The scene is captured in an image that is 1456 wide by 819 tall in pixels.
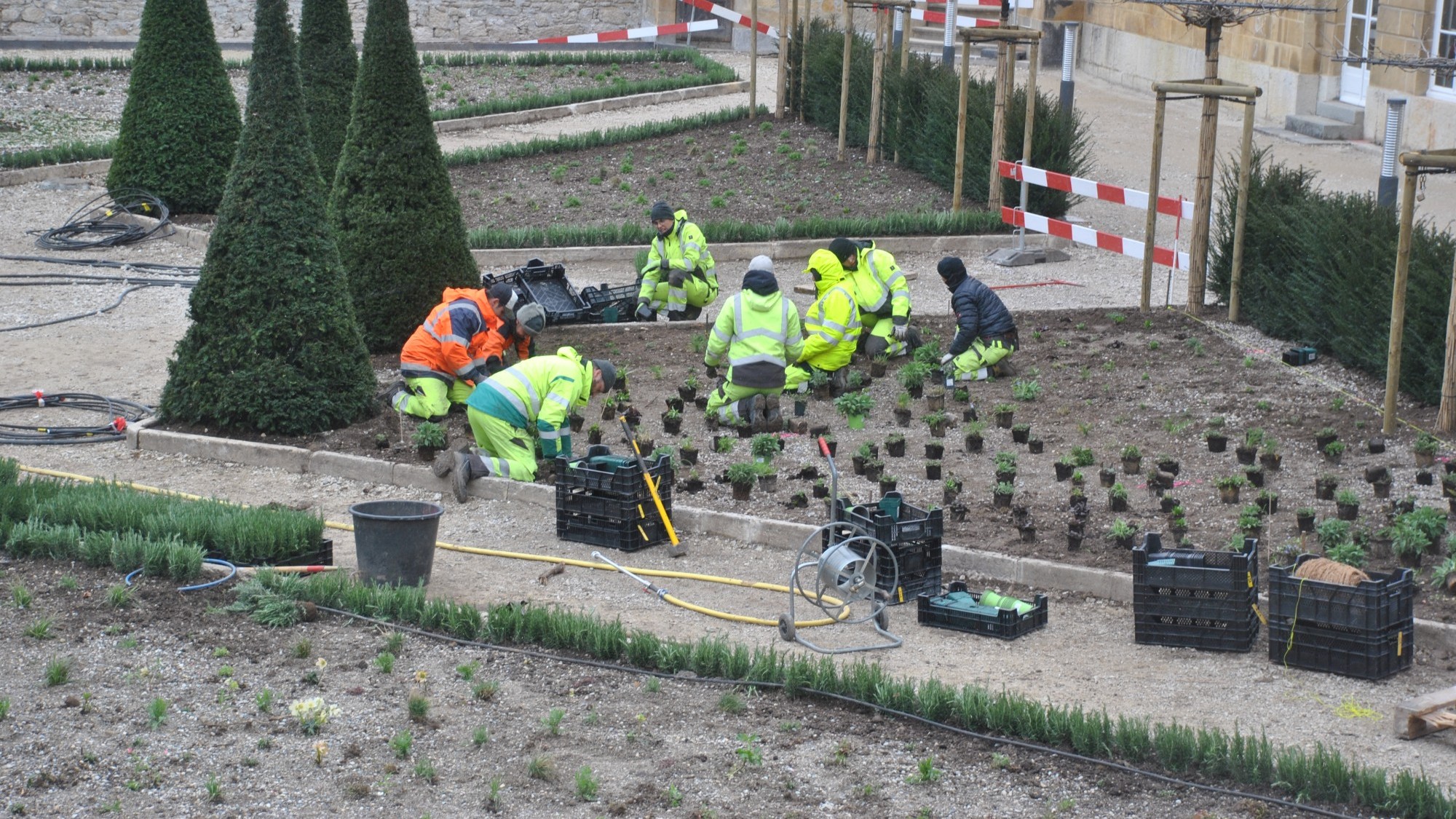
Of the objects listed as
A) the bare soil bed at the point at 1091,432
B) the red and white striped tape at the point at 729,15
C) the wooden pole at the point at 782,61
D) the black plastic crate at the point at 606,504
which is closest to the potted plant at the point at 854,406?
the bare soil bed at the point at 1091,432

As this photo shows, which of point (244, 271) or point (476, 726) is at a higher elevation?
point (244, 271)

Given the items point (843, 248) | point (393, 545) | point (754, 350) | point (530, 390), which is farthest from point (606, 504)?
point (843, 248)

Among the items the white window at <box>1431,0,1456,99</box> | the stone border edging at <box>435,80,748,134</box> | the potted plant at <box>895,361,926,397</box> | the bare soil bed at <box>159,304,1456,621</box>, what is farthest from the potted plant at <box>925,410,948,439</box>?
the stone border edging at <box>435,80,748,134</box>

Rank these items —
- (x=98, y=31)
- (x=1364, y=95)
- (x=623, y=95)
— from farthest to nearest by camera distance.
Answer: (x=98, y=31), (x=623, y=95), (x=1364, y=95)

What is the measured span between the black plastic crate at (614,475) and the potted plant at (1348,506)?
3821 millimetres

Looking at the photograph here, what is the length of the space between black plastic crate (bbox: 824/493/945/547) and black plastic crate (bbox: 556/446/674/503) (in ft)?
4.15

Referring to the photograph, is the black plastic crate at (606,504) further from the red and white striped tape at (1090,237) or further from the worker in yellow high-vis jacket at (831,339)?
the red and white striped tape at (1090,237)

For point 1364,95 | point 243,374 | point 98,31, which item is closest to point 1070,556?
point 243,374

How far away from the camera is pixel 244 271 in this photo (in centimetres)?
1167

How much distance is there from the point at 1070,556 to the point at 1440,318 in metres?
3.82

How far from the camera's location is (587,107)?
25.5 m

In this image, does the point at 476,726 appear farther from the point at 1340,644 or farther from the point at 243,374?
the point at 243,374

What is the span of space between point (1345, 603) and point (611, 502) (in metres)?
4.09

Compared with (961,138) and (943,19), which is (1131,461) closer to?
(961,138)
